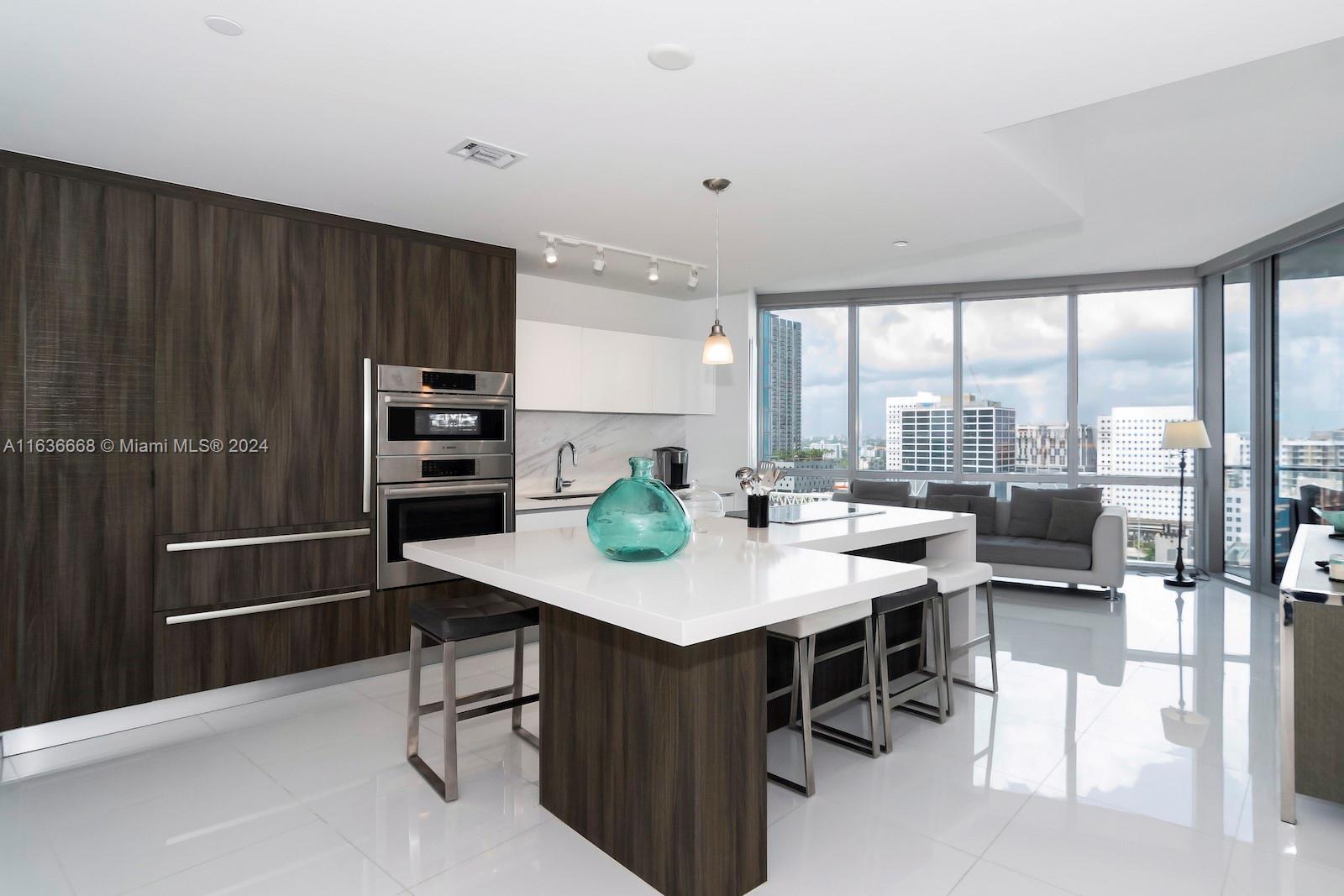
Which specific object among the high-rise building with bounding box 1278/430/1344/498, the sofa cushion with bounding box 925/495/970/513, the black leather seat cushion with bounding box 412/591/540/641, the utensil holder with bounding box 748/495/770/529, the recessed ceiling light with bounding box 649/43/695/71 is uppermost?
the recessed ceiling light with bounding box 649/43/695/71

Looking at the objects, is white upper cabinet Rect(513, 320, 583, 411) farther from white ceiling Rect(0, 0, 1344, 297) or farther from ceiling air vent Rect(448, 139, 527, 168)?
ceiling air vent Rect(448, 139, 527, 168)

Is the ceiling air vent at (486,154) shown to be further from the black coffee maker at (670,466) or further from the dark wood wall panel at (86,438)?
the black coffee maker at (670,466)

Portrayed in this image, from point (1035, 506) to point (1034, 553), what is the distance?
538 mm

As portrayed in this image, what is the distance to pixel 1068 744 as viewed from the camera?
2.89 m

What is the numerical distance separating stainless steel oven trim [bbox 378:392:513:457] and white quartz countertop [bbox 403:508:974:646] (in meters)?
1.42

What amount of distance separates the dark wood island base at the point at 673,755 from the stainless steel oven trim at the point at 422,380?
7.10 ft

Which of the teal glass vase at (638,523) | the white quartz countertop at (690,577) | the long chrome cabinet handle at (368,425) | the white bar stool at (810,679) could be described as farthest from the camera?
the long chrome cabinet handle at (368,425)

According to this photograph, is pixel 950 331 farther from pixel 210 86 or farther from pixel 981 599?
pixel 210 86

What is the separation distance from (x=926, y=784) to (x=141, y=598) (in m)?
3.27

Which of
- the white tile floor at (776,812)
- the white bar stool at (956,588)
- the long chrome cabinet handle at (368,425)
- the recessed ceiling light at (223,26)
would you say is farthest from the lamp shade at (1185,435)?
the recessed ceiling light at (223,26)

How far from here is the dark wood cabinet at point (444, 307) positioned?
3861 millimetres

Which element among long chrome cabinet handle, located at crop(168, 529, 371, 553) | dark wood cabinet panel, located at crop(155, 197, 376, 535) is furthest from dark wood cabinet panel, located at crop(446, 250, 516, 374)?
long chrome cabinet handle, located at crop(168, 529, 371, 553)

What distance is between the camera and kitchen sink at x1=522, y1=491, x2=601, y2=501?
16.0ft

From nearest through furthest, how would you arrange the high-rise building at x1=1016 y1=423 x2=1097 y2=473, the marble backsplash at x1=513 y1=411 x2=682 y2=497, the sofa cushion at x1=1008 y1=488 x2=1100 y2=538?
the marble backsplash at x1=513 y1=411 x2=682 y2=497
the sofa cushion at x1=1008 y1=488 x2=1100 y2=538
the high-rise building at x1=1016 y1=423 x2=1097 y2=473
